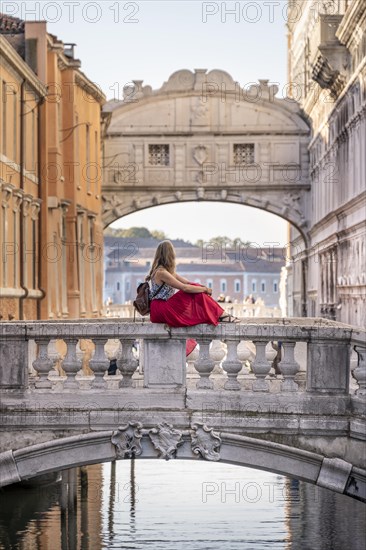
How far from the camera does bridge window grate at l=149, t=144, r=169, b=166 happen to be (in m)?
54.0

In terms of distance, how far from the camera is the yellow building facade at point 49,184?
1273 inches

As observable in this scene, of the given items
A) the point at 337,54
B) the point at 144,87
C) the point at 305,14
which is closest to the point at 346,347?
the point at 337,54

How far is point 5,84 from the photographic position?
1241 inches

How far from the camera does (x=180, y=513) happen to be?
23.2 meters

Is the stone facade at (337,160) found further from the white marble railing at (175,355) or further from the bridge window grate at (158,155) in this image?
the white marble railing at (175,355)

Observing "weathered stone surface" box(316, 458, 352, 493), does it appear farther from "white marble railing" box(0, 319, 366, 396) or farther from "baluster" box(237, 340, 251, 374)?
"baluster" box(237, 340, 251, 374)

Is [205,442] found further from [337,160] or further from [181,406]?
[337,160]

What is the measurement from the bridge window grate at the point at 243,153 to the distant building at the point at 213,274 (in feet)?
250

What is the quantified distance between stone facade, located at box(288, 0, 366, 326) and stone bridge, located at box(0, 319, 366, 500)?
23278 mm

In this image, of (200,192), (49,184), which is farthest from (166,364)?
(200,192)

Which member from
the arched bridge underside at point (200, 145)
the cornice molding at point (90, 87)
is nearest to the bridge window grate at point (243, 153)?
the arched bridge underside at point (200, 145)

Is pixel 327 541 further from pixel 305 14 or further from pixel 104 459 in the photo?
pixel 305 14

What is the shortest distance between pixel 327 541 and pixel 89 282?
993 inches

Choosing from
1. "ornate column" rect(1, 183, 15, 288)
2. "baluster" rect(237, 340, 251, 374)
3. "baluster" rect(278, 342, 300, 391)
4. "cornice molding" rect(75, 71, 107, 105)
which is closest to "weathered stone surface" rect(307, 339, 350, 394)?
"baluster" rect(278, 342, 300, 391)
